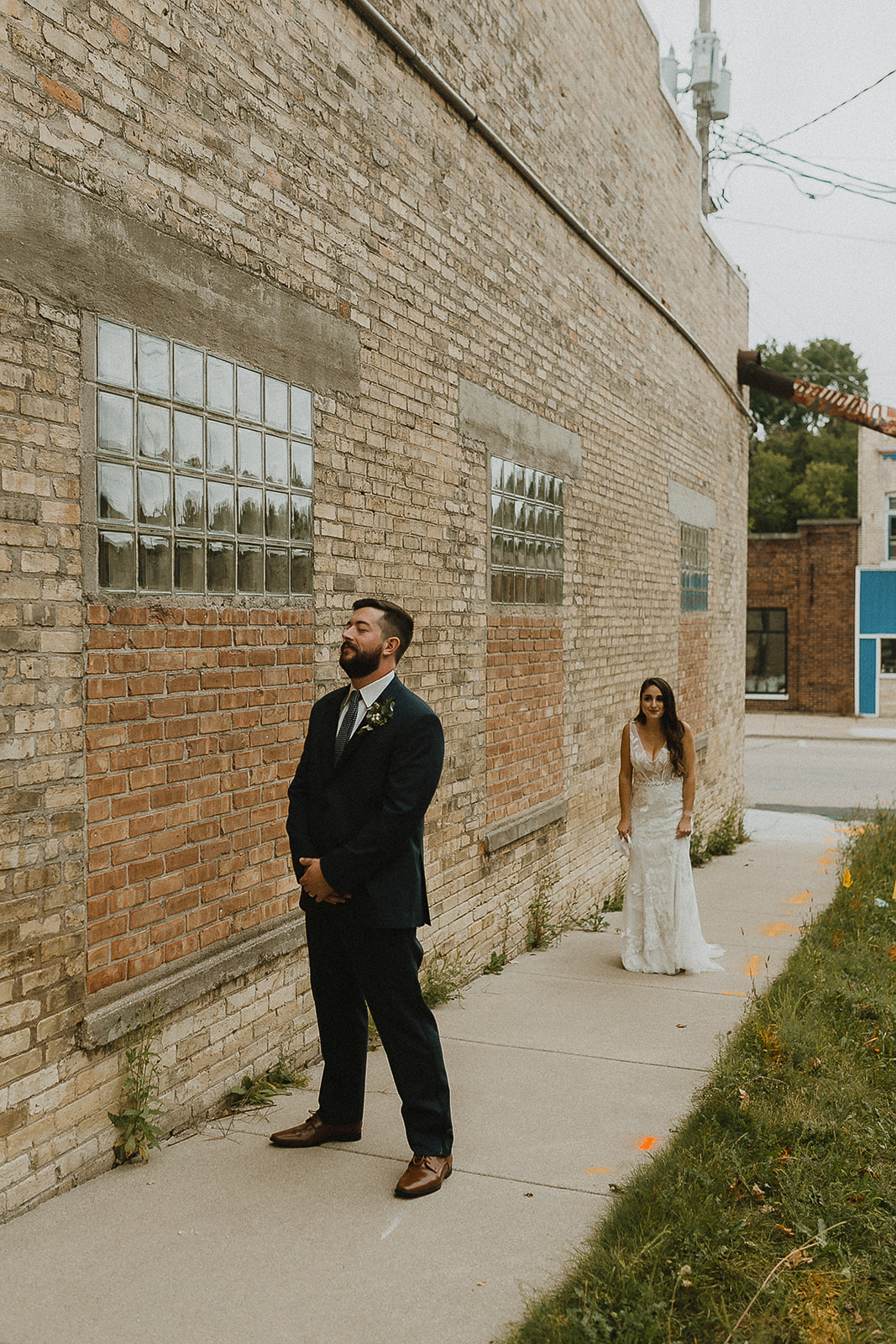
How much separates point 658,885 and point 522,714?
145cm

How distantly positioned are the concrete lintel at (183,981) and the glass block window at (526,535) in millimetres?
3044

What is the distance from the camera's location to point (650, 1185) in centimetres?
378

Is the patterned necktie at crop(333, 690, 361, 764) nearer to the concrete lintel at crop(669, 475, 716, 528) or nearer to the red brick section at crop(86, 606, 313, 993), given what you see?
the red brick section at crop(86, 606, 313, 993)

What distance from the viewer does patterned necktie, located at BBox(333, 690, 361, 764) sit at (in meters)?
3.95

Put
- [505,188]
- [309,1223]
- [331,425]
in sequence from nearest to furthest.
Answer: [309,1223] < [331,425] < [505,188]

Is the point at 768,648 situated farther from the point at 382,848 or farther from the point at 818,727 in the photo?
the point at 382,848

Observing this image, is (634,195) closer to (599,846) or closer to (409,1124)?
(599,846)

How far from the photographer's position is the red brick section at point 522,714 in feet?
23.9

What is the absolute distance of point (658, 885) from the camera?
7250 millimetres

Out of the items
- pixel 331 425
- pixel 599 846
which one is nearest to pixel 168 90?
pixel 331 425

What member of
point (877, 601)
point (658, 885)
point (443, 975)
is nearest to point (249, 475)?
point (443, 975)

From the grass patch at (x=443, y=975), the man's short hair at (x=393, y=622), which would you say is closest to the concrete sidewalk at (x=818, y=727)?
the grass patch at (x=443, y=975)

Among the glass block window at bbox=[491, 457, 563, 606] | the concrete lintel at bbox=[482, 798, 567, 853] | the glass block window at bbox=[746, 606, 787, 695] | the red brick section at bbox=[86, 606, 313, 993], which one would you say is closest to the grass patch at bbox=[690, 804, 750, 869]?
the concrete lintel at bbox=[482, 798, 567, 853]

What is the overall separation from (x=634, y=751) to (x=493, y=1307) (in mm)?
4459
